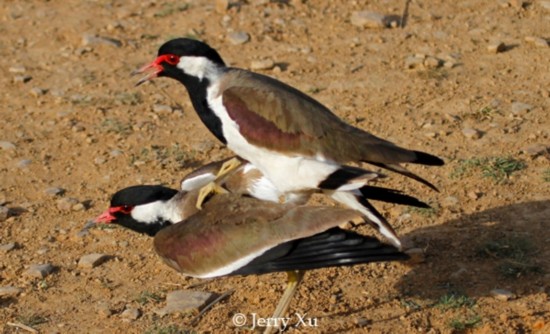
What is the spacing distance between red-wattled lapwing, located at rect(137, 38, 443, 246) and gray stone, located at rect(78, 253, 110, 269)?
1.12 m

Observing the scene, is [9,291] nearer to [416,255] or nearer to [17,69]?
[416,255]

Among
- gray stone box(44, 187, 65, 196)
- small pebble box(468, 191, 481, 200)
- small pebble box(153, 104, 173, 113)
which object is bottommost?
gray stone box(44, 187, 65, 196)

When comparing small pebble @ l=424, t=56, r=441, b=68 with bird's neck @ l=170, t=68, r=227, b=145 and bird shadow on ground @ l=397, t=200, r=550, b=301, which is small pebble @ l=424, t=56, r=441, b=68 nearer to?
bird shadow on ground @ l=397, t=200, r=550, b=301

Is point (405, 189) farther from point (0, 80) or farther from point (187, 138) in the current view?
point (0, 80)

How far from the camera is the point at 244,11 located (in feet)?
33.7

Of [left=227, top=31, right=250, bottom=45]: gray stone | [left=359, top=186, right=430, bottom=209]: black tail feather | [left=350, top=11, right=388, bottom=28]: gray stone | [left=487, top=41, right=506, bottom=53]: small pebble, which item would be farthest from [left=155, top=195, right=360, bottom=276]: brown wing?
[left=350, top=11, right=388, bottom=28]: gray stone

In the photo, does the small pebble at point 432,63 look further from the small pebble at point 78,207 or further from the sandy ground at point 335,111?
the small pebble at point 78,207

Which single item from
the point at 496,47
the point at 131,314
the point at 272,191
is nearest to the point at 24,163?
the point at 131,314

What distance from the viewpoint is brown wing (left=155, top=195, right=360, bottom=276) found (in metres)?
5.70

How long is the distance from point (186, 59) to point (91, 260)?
54.9 inches

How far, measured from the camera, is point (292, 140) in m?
6.37

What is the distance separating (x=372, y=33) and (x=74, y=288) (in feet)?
14.3

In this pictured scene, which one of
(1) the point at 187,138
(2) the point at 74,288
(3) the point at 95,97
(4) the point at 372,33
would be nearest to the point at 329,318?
(2) the point at 74,288

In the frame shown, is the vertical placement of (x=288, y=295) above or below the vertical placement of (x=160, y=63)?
below
